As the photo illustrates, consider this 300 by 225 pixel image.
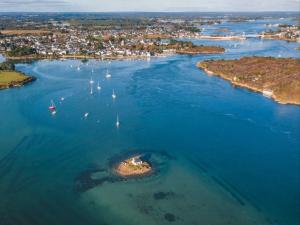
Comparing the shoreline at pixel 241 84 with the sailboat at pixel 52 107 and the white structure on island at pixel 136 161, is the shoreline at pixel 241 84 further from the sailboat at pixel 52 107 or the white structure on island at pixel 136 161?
the sailboat at pixel 52 107

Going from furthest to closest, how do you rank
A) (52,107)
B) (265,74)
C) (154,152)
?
1. (265,74)
2. (52,107)
3. (154,152)

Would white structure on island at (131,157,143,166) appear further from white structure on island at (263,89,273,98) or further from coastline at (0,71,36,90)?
coastline at (0,71,36,90)

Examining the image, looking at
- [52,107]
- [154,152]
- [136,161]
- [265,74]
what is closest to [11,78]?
[52,107]

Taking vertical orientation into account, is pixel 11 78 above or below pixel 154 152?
below

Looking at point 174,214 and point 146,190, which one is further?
point 146,190

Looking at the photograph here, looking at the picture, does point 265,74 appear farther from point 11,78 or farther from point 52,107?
point 11,78

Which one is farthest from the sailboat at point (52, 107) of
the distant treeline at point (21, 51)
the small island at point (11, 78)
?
the distant treeline at point (21, 51)

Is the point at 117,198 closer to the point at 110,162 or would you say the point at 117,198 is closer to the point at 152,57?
the point at 110,162

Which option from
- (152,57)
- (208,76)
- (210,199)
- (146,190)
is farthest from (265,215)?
(152,57)
